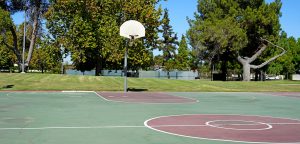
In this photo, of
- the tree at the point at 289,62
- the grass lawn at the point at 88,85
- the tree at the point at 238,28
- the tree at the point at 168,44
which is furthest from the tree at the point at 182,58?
the grass lawn at the point at 88,85

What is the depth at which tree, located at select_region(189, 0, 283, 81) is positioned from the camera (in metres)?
52.4

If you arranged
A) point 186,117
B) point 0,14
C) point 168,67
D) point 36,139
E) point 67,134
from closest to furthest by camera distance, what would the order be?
point 36,139, point 67,134, point 186,117, point 0,14, point 168,67

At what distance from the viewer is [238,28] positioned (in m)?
52.0

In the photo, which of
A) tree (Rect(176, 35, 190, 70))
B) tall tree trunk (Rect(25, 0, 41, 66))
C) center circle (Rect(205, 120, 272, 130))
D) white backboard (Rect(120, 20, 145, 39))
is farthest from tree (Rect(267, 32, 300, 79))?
center circle (Rect(205, 120, 272, 130))

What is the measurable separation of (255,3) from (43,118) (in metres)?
46.3

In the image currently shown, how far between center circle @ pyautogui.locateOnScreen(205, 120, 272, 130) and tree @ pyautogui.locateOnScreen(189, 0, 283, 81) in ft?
129

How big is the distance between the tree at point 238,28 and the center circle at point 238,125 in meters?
39.3

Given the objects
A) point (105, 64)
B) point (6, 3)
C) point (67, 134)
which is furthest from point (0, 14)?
point (67, 134)

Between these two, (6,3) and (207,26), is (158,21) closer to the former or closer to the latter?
(207,26)

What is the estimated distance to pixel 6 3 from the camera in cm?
5584

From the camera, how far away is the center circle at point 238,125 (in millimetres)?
11828

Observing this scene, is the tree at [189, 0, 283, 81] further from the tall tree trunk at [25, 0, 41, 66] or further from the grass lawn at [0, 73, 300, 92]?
the tall tree trunk at [25, 0, 41, 66]

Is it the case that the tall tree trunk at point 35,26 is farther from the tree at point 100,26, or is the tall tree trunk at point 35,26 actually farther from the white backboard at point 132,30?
the white backboard at point 132,30

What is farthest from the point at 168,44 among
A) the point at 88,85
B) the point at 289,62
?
the point at 88,85
